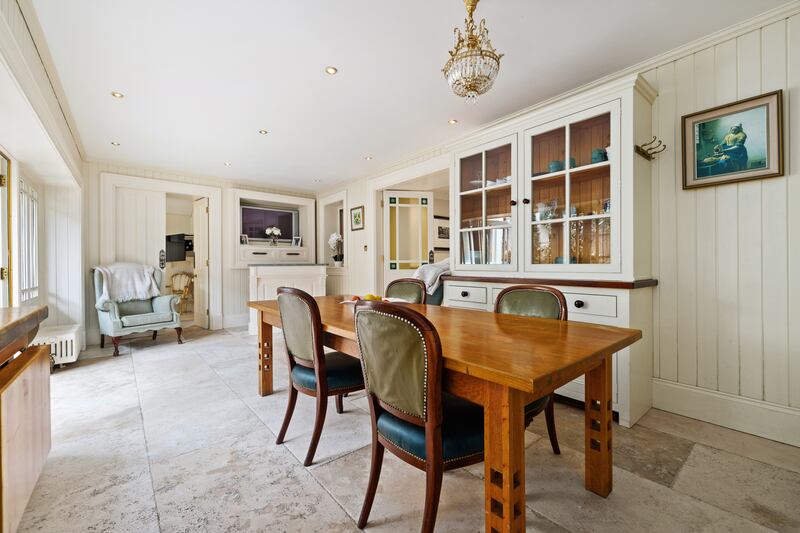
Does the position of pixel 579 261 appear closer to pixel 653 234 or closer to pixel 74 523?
pixel 653 234

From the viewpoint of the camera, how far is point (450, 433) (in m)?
1.15

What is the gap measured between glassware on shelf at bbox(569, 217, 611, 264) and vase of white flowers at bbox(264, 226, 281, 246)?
16.5 ft

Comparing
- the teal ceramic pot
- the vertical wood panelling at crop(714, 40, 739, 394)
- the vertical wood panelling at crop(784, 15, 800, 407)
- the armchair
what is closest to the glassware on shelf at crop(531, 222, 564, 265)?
the teal ceramic pot

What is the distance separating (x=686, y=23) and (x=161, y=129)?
430 cm

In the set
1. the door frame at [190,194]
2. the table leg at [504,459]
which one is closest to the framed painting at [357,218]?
the door frame at [190,194]

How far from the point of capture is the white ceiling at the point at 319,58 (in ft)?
6.12

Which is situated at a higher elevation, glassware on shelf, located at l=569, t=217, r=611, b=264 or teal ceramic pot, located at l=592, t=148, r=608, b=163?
teal ceramic pot, located at l=592, t=148, r=608, b=163

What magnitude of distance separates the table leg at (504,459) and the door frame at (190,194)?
211 inches

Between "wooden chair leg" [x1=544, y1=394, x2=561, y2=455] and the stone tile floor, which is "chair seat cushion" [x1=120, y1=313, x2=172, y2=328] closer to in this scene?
the stone tile floor

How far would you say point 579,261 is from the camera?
242cm

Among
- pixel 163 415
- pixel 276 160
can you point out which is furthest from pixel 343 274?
pixel 163 415

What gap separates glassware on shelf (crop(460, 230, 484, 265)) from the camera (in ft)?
9.98

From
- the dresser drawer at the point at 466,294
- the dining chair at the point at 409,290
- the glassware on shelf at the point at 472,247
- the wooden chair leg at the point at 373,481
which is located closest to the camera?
the wooden chair leg at the point at 373,481

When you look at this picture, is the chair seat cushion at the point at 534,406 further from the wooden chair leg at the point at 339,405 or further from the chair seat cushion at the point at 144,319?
the chair seat cushion at the point at 144,319
